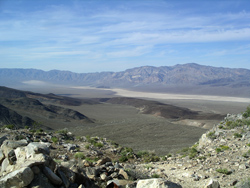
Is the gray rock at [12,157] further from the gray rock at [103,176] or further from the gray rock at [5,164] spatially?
the gray rock at [103,176]

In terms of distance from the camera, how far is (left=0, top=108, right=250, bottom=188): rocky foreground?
5.00 m

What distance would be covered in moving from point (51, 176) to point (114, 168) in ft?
11.0

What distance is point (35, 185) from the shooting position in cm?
478

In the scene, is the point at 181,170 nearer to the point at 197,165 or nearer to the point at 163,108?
the point at 197,165

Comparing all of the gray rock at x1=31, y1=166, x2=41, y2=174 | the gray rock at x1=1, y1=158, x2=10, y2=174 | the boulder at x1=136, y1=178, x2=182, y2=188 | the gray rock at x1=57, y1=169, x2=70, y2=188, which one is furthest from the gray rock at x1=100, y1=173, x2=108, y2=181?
the gray rock at x1=1, y1=158, x2=10, y2=174

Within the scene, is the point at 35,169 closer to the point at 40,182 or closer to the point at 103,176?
the point at 40,182

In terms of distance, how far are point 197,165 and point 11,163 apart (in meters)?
7.83

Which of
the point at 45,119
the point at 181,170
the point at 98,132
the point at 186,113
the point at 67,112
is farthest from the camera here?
the point at 186,113

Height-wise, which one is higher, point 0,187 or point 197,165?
point 0,187

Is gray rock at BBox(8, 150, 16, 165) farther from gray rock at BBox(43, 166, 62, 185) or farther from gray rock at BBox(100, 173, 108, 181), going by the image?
gray rock at BBox(100, 173, 108, 181)

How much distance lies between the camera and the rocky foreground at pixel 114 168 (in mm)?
5000

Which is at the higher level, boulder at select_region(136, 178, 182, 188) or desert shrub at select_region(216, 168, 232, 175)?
boulder at select_region(136, 178, 182, 188)

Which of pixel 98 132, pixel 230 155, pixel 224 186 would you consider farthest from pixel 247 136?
pixel 98 132

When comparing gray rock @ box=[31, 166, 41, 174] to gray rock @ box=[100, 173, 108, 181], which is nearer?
gray rock @ box=[31, 166, 41, 174]
